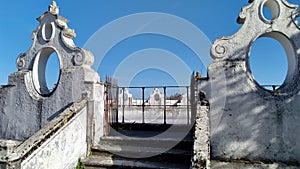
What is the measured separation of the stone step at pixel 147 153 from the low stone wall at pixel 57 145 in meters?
0.53

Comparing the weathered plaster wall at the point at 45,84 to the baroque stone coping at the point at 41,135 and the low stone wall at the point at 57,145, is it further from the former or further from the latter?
the baroque stone coping at the point at 41,135

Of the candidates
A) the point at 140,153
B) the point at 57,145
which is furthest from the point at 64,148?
the point at 140,153

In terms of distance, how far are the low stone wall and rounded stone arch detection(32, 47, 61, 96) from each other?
1.92 meters

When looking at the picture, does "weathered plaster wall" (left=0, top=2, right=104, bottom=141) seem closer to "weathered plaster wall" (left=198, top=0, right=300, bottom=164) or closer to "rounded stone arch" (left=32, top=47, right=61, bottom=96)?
"rounded stone arch" (left=32, top=47, right=61, bottom=96)

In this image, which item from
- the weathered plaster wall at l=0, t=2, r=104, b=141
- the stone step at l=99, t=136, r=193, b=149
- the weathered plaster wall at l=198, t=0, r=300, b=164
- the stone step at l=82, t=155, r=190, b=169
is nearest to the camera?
the stone step at l=82, t=155, r=190, b=169

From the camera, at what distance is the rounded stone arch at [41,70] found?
639 centimetres

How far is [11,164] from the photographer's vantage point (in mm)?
3295

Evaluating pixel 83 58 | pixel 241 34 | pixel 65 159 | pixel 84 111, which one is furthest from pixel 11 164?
pixel 241 34

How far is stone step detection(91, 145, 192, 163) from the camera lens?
4.91 meters

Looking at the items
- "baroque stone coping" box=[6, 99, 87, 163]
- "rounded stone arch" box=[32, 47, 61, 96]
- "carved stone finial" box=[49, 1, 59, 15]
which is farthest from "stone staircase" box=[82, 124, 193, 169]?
"carved stone finial" box=[49, 1, 59, 15]

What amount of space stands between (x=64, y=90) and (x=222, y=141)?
15.5 ft

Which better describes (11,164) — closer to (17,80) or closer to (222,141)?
(17,80)

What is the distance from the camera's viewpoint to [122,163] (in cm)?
490

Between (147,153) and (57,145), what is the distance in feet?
7.10
